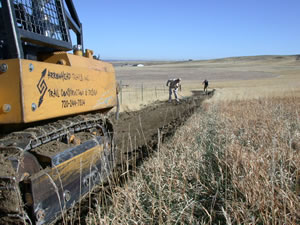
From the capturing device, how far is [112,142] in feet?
17.7

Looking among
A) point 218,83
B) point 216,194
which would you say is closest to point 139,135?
point 216,194

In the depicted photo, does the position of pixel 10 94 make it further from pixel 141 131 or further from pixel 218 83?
pixel 218 83

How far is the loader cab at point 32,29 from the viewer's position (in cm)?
323

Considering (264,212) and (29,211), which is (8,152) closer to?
(29,211)

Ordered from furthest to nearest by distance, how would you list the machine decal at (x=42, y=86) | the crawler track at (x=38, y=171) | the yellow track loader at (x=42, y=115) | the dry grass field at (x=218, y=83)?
the dry grass field at (x=218, y=83) < the machine decal at (x=42, y=86) < the yellow track loader at (x=42, y=115) < the crawler track at (x=38, y=171)

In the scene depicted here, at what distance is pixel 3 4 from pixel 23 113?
1.23m

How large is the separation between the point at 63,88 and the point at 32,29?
0.80 meters

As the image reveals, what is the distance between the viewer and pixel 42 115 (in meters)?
3.39

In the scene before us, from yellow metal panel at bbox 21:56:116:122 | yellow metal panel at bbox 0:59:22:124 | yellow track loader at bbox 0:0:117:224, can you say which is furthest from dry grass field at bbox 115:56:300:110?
yellow metal panel at bbox 0:59:22:124

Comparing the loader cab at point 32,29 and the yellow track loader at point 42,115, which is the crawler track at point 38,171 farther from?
the loader cab at point 32,29

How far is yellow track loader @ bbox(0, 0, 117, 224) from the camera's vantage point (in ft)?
9.83

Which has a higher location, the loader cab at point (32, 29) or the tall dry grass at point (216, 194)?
the loader cab at point (32, 29)

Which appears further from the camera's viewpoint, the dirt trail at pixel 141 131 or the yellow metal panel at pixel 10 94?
the dirt trail at pixel 141 131

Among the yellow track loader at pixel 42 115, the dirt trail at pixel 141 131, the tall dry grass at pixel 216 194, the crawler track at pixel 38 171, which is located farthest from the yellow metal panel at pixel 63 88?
the tall dry grass at pixel 216 194
